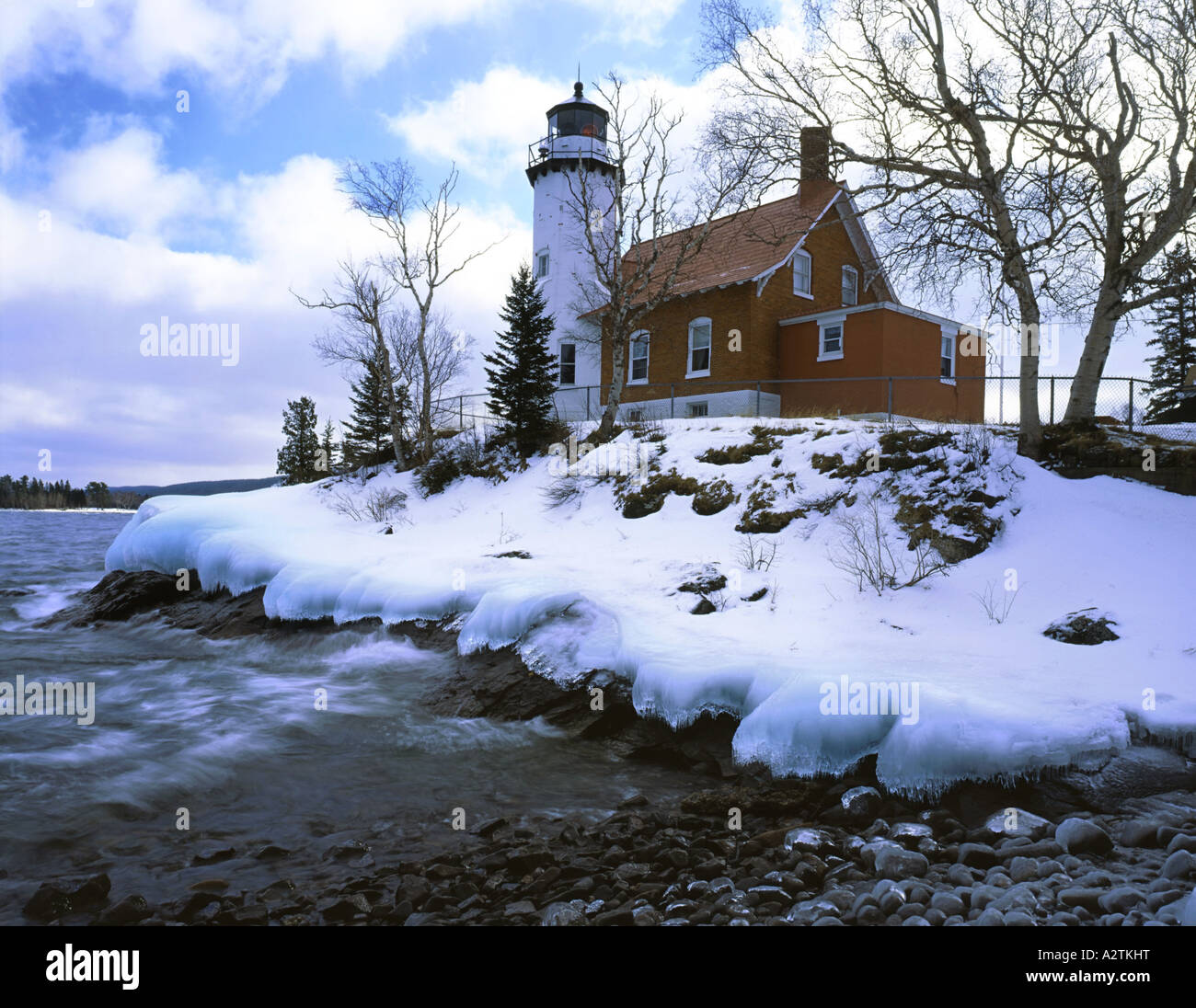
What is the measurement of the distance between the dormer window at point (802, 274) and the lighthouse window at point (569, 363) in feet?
26.6

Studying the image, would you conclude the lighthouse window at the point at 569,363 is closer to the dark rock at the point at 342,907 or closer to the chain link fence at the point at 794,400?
the chain link fence at the point at 794,400

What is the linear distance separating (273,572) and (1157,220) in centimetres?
1571

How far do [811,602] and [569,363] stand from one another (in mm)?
19862

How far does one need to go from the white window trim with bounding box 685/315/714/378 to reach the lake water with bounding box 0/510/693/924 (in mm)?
16146

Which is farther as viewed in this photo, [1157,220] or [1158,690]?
[1157,220]

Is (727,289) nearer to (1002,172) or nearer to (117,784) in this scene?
(1002,172)

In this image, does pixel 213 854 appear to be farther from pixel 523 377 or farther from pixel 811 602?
pixel 523 377

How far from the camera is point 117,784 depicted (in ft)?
21.4

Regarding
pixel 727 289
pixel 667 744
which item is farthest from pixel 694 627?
pixel 727 289

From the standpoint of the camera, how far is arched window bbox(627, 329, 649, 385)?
85.8 feet

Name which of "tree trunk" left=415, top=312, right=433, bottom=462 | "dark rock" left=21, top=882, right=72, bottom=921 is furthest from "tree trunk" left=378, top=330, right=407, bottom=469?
"dark rock" left=21, top=882, right=72, bottom=921

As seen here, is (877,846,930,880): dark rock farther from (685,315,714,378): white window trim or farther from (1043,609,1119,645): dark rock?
(685,315,714,378): white window trim

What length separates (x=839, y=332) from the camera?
23188mm
